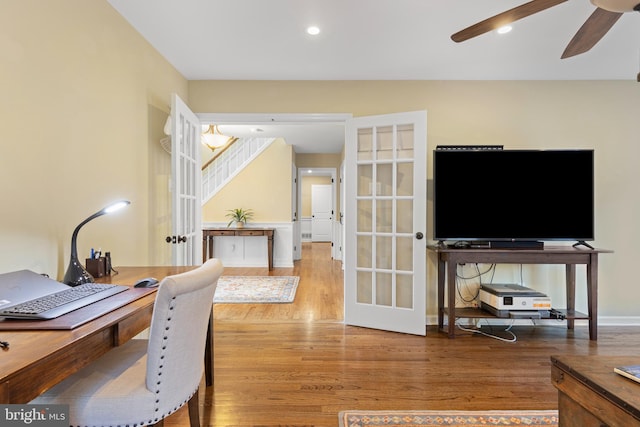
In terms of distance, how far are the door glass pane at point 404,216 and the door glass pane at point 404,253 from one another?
0.27 ft

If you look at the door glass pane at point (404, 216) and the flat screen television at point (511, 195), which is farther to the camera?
the door glass pane at point (404, 216)

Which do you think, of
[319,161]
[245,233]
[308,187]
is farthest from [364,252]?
[308,187]

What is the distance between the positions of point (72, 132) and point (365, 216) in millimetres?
2344

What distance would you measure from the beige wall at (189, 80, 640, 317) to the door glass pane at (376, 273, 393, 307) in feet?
1.49

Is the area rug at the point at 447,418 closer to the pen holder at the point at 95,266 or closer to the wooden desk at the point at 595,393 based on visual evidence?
the wooden desk at the point at 595,393

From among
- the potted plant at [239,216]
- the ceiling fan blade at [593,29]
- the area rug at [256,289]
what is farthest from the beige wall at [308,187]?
the ceiling fan blade at [593,29]

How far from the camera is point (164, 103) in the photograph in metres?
2.82

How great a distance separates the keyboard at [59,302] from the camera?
1094 mm

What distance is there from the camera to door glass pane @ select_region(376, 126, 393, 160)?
310cm

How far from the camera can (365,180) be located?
3.21m

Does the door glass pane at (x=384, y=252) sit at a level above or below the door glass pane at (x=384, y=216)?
below

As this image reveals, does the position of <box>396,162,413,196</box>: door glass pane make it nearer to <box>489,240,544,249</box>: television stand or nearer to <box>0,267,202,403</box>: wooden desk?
<box>489,240,544,249</box>: television stand

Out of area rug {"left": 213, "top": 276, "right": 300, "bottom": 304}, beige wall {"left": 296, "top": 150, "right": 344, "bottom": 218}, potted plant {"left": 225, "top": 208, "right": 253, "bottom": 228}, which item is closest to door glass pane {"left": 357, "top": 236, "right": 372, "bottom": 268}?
area rug {"left": 213, "top": 276, "right": 300, "bottom": 304}

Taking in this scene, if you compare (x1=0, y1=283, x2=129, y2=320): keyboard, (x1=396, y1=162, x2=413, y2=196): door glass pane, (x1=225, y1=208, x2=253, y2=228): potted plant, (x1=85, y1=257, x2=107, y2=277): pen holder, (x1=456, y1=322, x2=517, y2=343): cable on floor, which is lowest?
(x1=456, y1=322, x2=517, y2=343): cable on floor
